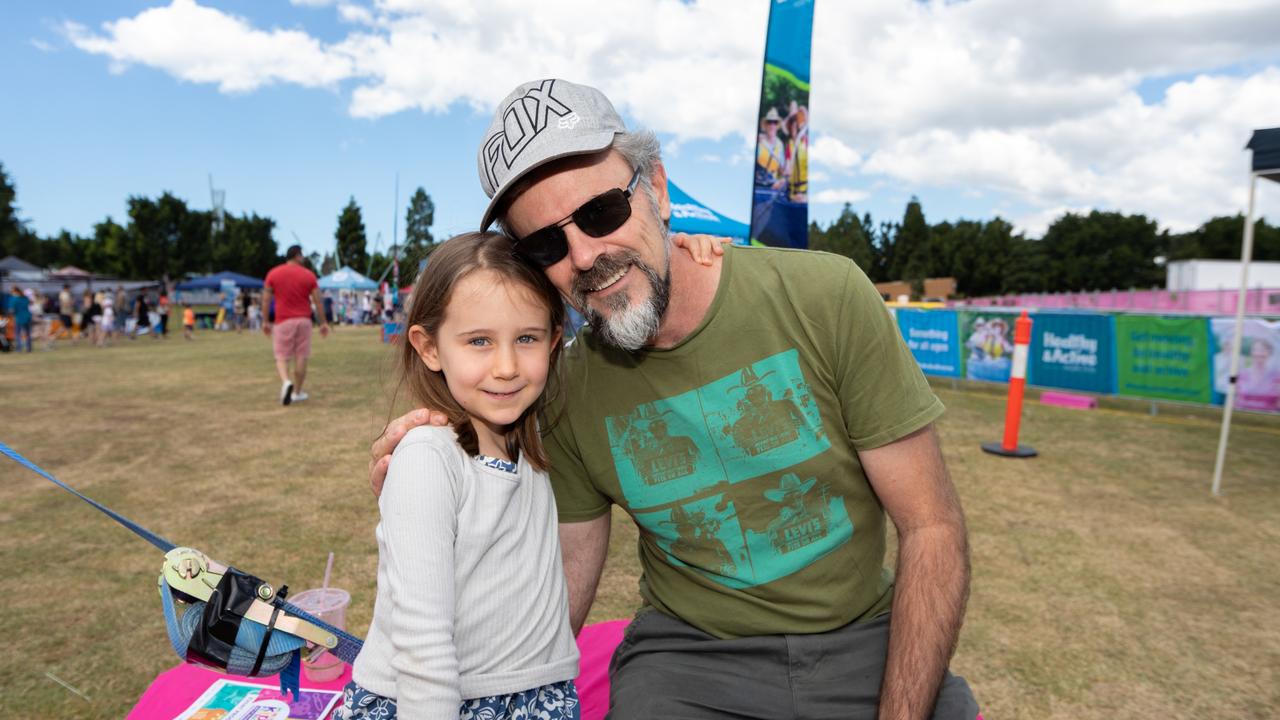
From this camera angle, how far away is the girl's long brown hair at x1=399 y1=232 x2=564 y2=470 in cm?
191

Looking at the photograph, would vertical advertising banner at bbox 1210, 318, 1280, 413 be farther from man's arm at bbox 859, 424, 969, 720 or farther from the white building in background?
the white building in background

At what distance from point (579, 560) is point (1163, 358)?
11.0m

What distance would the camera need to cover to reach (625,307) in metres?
1.98

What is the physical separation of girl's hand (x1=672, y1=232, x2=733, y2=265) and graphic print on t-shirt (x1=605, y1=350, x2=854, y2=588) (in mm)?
360

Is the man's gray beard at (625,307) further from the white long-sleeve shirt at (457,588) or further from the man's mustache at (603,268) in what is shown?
the white long-sleeve shirt at (457,588)

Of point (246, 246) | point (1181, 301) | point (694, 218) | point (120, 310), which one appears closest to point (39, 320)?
point (120, 310)

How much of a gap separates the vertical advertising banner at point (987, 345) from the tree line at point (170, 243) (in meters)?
40.1

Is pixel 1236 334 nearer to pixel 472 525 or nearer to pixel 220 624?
pixel 472 525

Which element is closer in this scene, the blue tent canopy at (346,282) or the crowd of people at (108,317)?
the crowd of people at (108,317)

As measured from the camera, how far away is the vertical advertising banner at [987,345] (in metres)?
12.3

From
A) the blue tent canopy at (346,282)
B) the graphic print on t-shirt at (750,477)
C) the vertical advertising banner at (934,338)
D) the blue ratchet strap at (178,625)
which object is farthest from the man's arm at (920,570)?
the blue tent canopy at (346,282)

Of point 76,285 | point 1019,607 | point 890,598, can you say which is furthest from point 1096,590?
point 76,285

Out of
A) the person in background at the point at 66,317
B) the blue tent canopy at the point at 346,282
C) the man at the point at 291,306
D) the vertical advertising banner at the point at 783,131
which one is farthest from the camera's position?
the blue tent canopy at the point at 346,282

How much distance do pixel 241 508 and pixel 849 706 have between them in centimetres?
563
